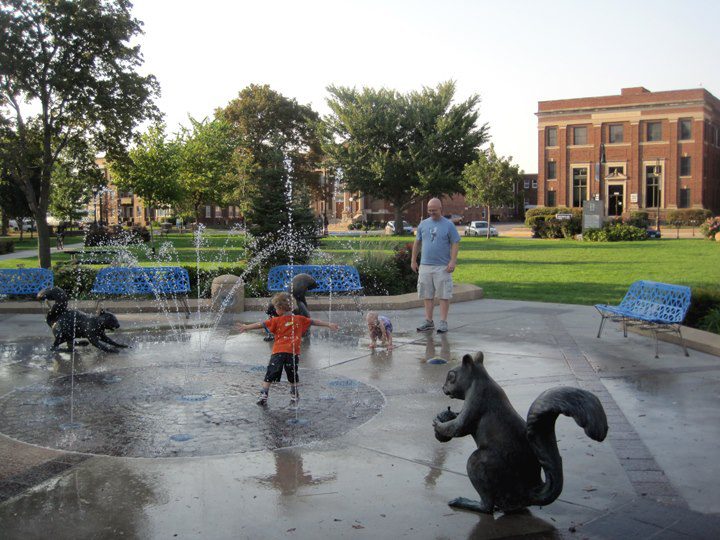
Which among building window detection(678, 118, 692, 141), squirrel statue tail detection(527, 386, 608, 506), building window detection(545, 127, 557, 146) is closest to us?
squirrel statue tail detection(527, 386, 608, 506)

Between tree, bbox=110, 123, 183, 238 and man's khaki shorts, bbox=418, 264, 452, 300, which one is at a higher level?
tree, bbox=110, 123, 183, 238

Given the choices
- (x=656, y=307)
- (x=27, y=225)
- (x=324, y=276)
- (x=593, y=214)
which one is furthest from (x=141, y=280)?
(x=27, y=225)

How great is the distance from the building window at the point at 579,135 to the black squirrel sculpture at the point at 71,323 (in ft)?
206

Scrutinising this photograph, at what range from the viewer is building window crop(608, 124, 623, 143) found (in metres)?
64.2

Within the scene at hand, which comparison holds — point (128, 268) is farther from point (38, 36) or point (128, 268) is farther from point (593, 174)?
point (593, 174)

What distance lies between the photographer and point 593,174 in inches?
2532

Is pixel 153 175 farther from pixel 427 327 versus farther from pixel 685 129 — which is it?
pixel 685 129

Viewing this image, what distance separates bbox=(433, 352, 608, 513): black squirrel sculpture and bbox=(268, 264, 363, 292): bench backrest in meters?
8.37

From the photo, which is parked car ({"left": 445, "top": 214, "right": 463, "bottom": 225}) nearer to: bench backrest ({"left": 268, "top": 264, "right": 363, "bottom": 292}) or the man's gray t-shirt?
bench backrest ({"left": 268, "top": 264, "right": 363, "bottom": 292})

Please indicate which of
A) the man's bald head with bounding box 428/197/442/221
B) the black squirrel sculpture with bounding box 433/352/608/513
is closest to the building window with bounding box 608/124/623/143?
the man's bald head with bounding box 428/197/442/221

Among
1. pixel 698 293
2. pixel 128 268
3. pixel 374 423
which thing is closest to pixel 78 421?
pixel 374 423

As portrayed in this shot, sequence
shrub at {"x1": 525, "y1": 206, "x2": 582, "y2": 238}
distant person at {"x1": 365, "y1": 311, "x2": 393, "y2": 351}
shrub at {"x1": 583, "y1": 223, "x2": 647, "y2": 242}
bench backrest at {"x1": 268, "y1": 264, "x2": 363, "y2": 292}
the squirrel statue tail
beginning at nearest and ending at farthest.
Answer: the squirrel statue tail, distant person at {"x1": 365, "y1": 311, "x2": 393, "y2": 351}, bench backrest at {"x1": 268, "y1": 264, "x2": 363, "y2": 292}, shrub at {"x1": 583, "y1": 223, "x2": 647, "y2": 242}, shrub at {"x1": 525, "y1": 206, "x2": 582, "y2": 238}

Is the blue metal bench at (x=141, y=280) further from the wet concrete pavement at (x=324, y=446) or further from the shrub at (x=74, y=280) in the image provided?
the shrub at (x=74, y=280)

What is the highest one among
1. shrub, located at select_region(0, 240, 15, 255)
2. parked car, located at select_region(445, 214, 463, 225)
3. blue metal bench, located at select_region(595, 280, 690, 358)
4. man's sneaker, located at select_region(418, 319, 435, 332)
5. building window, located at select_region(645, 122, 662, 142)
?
building window, located at select_region(645, 122, 662, 142)
